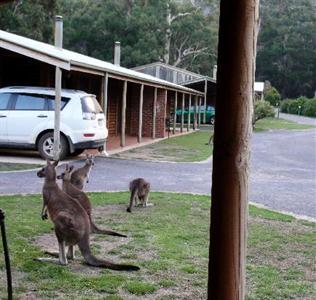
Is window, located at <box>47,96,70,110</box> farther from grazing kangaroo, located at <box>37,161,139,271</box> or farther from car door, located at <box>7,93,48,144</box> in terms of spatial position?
grazing kangaroo, located at <box>37,161,139,271</box>

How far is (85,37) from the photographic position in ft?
187

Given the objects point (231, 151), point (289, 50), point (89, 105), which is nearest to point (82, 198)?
point (231, 151)

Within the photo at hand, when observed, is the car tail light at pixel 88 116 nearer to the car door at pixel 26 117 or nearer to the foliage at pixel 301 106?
the car door at pixel 26 117

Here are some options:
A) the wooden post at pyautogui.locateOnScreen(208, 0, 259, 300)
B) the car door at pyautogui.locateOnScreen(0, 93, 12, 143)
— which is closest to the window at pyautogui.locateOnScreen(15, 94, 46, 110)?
the car door at pyautogui.locateOnScreen(0, 93, 12, 143)

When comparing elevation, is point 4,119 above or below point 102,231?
above

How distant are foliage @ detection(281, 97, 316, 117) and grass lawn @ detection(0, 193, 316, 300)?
209ft

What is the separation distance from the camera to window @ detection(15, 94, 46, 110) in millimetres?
15844

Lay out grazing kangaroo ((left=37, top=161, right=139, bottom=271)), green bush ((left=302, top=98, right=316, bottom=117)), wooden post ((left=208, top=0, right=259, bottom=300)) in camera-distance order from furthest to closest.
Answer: green bush ((left=302, top=98, right=316, bottom=117)), grazing kangaroo ((left=37, top=161, right=139, bottom=271)), wooden post ((left=208, top=0, right=259, bottom=300))

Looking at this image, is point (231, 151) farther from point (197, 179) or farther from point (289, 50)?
point (289, 50)

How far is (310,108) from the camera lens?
233 ft

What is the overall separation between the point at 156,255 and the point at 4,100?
10.8 m

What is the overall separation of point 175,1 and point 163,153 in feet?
152

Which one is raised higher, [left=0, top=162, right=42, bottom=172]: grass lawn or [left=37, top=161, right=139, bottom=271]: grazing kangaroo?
[left=37, top=161, right=139, bottom=271]: grazing kangaroo

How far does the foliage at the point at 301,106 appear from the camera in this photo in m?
70.9
